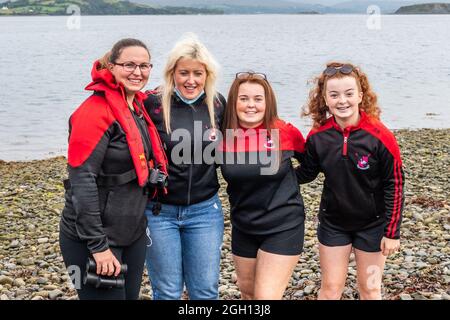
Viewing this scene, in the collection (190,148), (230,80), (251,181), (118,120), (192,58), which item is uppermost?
(192,58)

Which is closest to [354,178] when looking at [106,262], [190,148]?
[190,148]

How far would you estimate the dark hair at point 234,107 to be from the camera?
207 inches

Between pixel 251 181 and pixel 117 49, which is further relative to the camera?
pixel 251 181

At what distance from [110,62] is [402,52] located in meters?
81.6

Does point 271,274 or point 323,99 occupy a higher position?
point 323,99

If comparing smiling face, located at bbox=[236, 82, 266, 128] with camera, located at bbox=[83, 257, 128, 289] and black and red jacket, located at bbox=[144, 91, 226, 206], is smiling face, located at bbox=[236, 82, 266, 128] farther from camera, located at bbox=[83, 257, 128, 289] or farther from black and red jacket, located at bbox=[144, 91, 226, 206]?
camera, located at bbox=[83, 257, 128, 289]

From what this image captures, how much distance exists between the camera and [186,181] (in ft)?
16.7

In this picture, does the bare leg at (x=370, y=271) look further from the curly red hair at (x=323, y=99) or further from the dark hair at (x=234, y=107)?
the dark hair at (x=234, y=107)

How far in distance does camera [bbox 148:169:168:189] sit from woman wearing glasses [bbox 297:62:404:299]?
4.75ft

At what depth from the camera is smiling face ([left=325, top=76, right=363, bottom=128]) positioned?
17.2 feet

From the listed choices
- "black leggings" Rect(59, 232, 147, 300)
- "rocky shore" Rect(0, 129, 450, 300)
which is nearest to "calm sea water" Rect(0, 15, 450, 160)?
"rocky shore" Rect(0, 129, 450, 300)

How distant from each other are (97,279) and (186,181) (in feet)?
3.72

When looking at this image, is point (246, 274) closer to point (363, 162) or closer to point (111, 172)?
point (363, 162)

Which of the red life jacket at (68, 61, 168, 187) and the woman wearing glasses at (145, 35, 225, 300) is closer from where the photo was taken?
the red life jacket at (68, 61, 168, 187)
